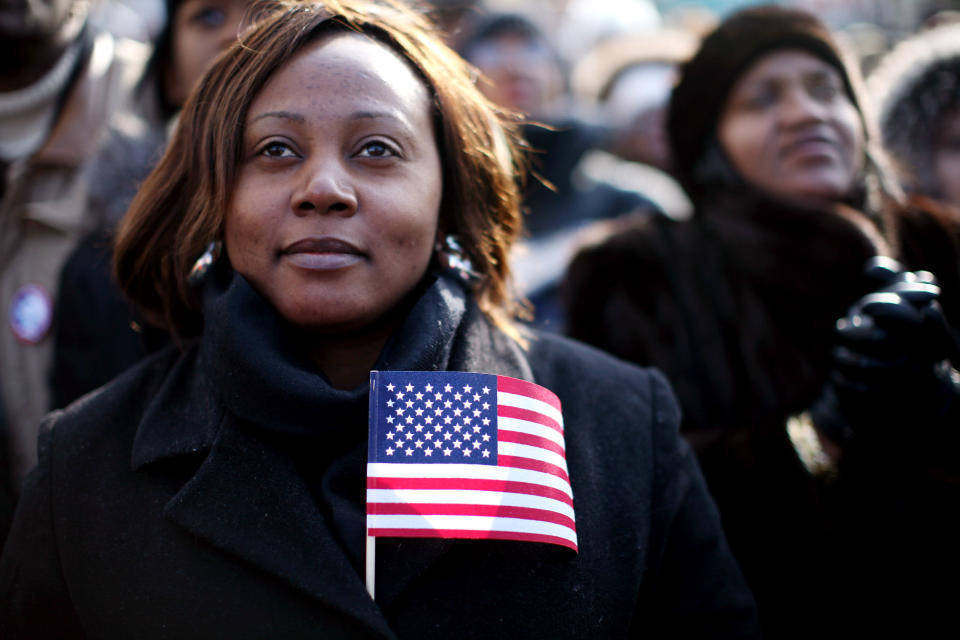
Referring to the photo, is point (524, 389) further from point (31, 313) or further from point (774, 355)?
point (31, 313)

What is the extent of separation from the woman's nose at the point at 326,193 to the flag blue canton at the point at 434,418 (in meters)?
0.43

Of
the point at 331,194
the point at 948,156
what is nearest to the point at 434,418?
the point at 331,194

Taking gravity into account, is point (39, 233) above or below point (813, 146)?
below

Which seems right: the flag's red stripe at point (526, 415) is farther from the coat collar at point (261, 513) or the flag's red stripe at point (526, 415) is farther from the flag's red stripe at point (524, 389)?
the coat collar at point (261, 513)

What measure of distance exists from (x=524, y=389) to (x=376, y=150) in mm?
712

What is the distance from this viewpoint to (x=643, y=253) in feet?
10.6

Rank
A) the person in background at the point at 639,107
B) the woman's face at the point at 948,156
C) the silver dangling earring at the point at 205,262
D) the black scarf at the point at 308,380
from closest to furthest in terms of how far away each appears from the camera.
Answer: the black scarf at the point at 308,380, the silver dangling earring at the point at 205,262, the woman's face at the point at 948,156, the person in background at the point at 639,107

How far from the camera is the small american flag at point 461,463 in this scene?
68.9 inches

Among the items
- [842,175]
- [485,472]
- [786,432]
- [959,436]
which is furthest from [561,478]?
[842,175]

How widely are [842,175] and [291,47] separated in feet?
7.23

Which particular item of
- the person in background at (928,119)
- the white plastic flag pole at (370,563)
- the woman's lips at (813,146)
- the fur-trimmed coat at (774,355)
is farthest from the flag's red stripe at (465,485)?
the person in background at (928,119)

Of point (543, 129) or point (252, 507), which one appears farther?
point (543, 129)

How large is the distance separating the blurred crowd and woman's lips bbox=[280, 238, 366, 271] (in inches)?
26.9

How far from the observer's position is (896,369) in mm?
2441
